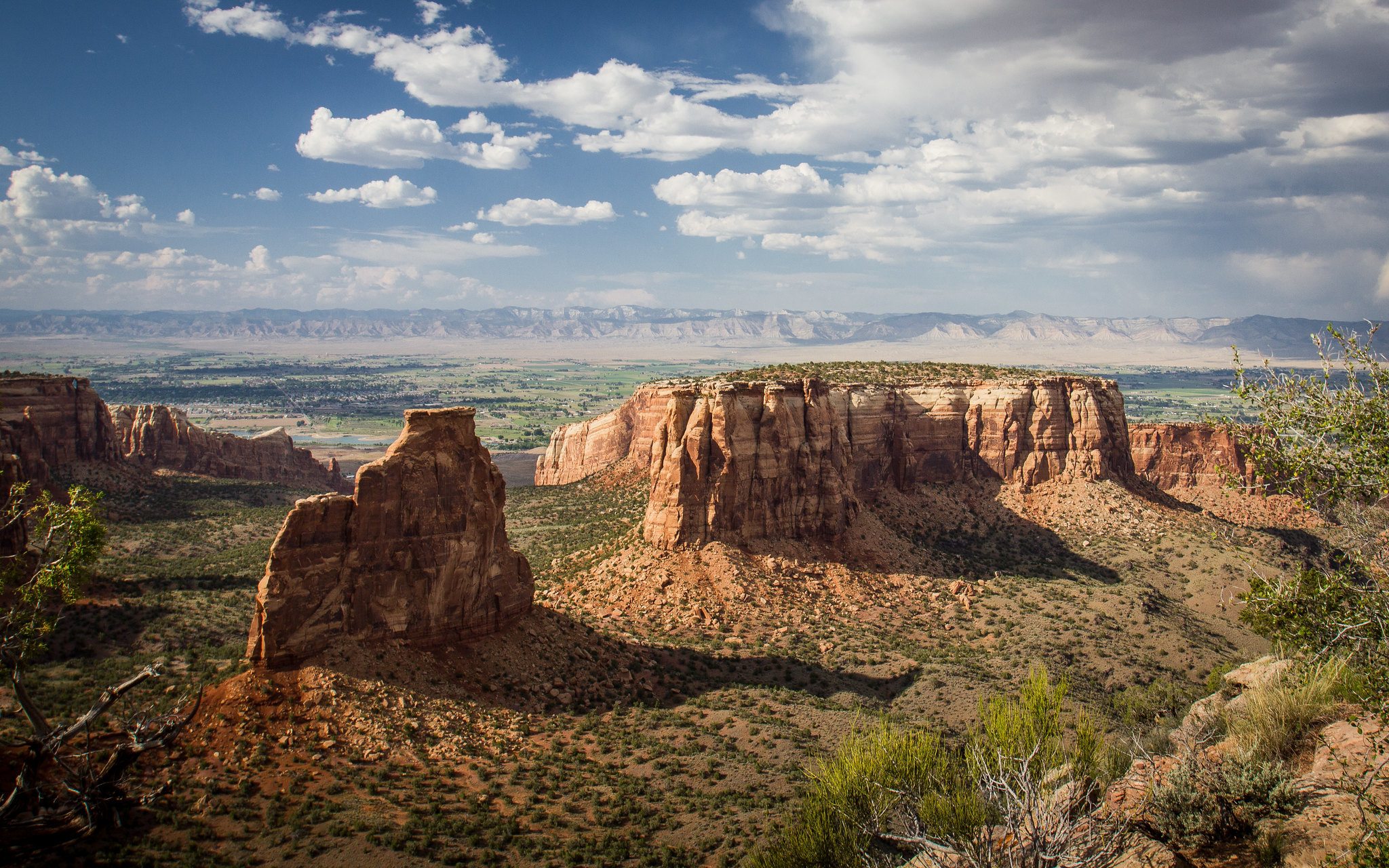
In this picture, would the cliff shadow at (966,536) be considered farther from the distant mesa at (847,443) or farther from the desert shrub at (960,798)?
the desert shrub at (960,798)

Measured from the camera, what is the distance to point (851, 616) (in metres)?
49.8

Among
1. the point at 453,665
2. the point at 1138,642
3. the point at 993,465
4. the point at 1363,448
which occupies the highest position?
the point at 1363,448

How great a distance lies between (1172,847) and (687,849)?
43.0ft

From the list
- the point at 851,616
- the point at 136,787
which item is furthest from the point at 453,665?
the point at 851,616

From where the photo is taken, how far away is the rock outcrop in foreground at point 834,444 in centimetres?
5125

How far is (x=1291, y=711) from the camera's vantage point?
23000 millimetres

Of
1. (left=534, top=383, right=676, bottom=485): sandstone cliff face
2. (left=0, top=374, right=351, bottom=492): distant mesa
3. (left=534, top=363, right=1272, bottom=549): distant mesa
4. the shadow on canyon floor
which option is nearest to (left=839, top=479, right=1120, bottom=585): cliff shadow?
the shadow on canyon floor

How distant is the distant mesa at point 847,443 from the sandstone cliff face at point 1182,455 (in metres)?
0.13

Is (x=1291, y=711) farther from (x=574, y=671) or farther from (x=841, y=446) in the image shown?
(x=841, y=446)

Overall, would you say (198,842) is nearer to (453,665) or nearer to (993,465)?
(453,665)

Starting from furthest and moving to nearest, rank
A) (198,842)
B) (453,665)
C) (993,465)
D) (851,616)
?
(993,465) < (851,616) < (453,665) < (198,842)

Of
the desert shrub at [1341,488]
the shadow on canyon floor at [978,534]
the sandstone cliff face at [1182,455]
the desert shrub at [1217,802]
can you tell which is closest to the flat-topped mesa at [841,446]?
the shadow on canyon floor at [978,534]

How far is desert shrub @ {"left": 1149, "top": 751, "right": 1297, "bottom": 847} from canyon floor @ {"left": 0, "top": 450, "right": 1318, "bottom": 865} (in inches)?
227

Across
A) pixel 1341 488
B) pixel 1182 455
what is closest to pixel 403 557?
pixel 1341 488
